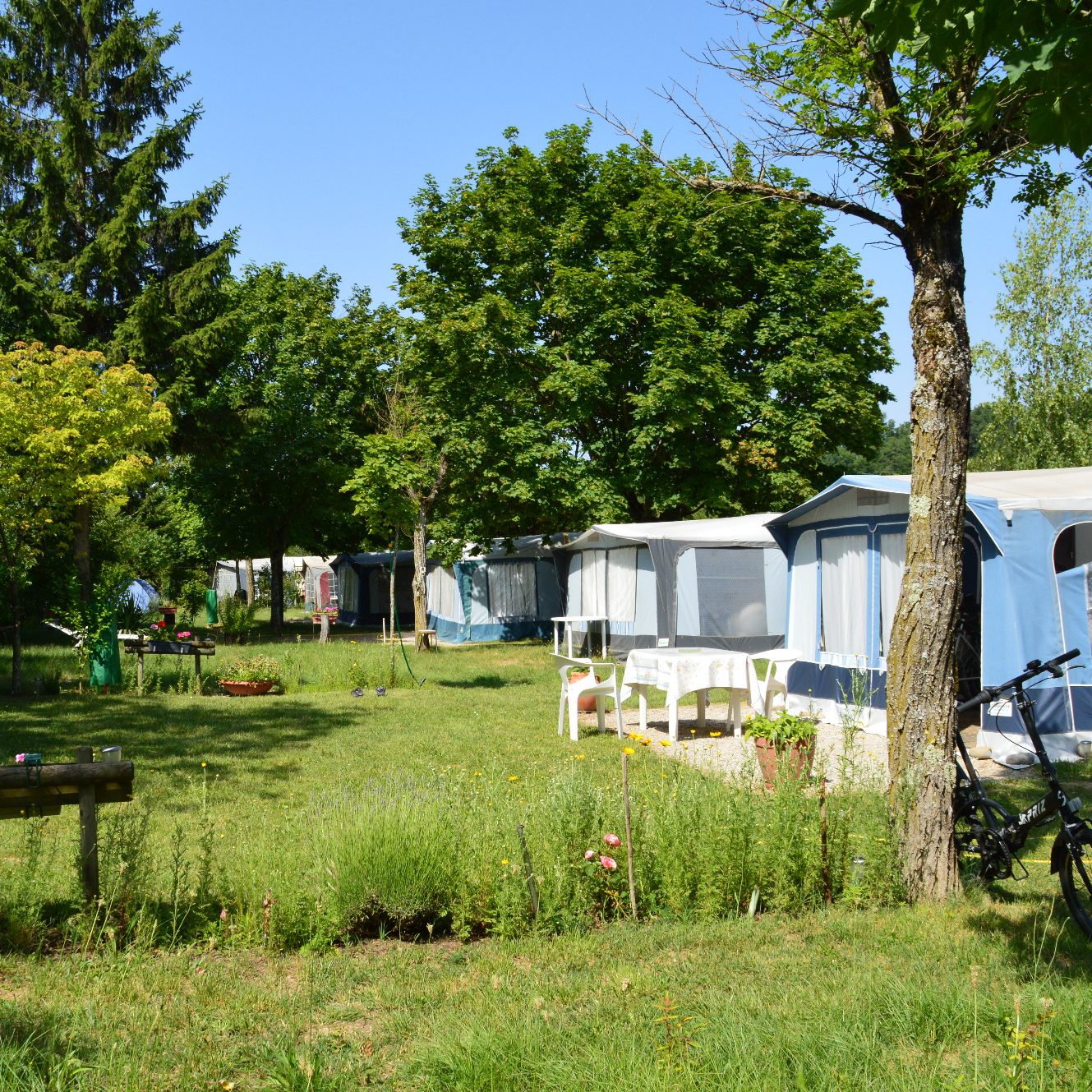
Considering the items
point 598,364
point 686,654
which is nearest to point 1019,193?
point 686,654

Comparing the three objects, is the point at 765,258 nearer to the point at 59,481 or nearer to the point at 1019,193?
the point at 59,481

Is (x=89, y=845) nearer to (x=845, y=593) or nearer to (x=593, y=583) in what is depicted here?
(x=845, y=593)

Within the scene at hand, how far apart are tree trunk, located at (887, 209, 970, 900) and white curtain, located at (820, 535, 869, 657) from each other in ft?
18.6

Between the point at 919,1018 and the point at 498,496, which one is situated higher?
the point at 498,496

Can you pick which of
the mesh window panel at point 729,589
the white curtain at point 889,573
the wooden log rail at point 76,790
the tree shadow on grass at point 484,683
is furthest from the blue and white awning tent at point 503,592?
the wooden log rail at point 76,790

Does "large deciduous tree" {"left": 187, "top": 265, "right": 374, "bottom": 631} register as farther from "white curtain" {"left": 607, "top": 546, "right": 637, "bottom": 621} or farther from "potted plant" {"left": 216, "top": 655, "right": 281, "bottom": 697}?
"potted plant" {"left": 216, "top": 655, "right": 281, "bottom": 697}

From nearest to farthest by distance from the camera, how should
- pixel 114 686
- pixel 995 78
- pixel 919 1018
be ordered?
pixel 919 1018 → pixel 995 78 → pixel 114 686

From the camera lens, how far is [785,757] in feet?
17.9

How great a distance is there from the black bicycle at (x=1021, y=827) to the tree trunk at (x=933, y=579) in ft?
0.47

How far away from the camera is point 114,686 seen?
12.4 metres

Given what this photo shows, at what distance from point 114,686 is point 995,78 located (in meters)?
11.3

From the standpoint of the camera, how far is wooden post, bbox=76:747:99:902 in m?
3.94

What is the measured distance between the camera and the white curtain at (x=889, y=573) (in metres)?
9.76

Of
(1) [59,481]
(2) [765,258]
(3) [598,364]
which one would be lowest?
(1) [59,481]
